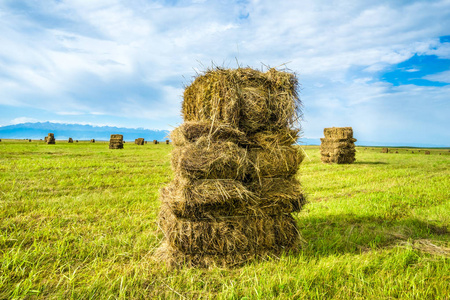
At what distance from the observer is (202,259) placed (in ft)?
12.7

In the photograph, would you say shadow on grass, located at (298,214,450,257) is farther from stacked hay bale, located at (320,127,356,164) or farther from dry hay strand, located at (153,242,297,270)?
stacked hay bale, located at (320,127,356,164)

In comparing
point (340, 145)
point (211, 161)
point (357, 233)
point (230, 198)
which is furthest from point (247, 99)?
point (340, 145)

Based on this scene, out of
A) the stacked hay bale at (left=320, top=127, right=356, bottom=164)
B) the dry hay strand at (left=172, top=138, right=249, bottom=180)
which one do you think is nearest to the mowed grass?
the dry hay strand at (left=172, top=138, right=249, bottom=180)

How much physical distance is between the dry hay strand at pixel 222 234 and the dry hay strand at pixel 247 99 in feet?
4.91

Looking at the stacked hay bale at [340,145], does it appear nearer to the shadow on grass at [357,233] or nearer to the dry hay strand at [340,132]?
the dry hay strand at [340,132]

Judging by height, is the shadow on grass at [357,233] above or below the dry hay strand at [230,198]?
below

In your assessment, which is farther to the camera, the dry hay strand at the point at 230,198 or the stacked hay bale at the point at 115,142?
the stacked hay bale at the point at 115,142

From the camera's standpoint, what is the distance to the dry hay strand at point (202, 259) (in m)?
3.77

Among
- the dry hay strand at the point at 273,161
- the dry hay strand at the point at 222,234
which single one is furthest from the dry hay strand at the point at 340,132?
the dry hay strand at the point at 222,234

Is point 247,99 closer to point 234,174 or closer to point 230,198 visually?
point 234,174

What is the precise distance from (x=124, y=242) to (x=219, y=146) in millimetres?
2329

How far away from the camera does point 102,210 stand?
→ 5922 mm

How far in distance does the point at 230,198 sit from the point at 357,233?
290 centimetres

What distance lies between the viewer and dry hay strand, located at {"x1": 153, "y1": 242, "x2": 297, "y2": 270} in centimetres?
377
